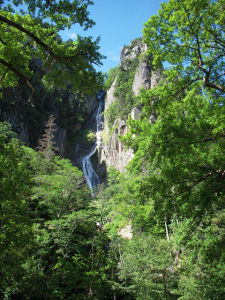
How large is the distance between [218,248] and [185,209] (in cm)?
276

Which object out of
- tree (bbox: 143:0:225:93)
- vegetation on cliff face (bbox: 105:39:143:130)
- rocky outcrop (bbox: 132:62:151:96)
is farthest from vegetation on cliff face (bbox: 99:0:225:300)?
rocky outcrop (bbox: 132:62:151:96)

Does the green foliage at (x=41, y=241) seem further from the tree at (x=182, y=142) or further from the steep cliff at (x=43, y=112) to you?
the steep cliff at (x=43, y=112)

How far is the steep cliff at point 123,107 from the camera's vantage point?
3953cm

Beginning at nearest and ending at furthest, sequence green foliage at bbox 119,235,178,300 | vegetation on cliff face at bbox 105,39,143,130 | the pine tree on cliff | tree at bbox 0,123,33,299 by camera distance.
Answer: tree at bbox 0,123,33,299, green foliage at bbox 119,235,178,300, the pine tree on cliff, vegetation on cliff face at bbox 105,39,143,130

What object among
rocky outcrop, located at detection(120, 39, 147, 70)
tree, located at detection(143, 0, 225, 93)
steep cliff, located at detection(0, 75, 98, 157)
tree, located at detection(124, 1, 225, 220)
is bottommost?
tree, located at detection(124, 1, 225, 220)

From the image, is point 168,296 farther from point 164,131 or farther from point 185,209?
point 164,131

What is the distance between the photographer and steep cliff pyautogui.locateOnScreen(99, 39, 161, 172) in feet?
130

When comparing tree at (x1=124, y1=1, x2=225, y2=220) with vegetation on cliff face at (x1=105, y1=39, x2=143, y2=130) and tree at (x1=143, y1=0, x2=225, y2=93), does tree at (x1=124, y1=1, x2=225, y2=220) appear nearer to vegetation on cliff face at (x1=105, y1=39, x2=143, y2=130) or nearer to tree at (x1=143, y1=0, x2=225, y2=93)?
tree at (x1=143, y1=0, x2=225, y2=93)

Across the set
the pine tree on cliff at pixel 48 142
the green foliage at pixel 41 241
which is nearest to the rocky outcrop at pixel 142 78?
the pine tree on cliff at pixel 48 142

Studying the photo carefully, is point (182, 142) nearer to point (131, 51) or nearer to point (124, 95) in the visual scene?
point (124, 95)

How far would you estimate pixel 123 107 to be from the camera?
44.6m

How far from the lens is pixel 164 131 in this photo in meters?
5.05

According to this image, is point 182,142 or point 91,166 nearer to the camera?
point 182,142

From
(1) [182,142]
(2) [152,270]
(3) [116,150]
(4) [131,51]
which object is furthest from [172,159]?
(4) [131,51]
